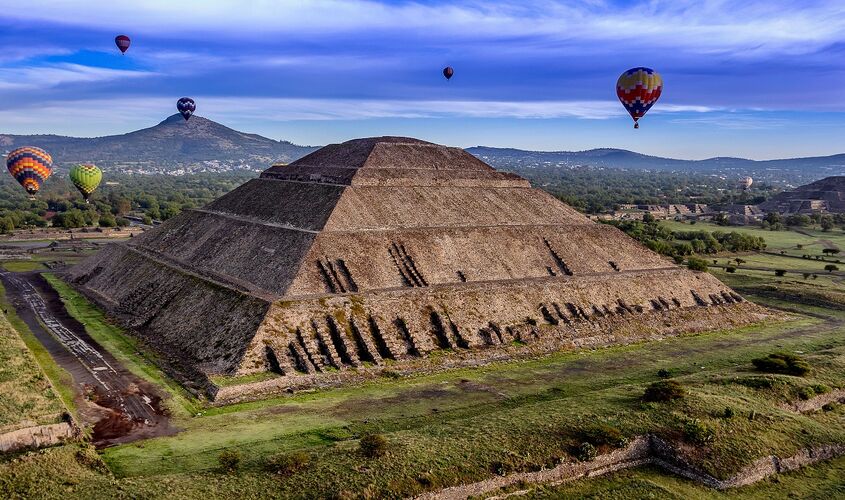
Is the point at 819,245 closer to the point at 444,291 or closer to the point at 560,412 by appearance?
the point at 444,291

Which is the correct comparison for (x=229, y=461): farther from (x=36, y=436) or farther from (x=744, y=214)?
→ (x=744, y=214)

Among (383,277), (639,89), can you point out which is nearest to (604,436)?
(383,277)

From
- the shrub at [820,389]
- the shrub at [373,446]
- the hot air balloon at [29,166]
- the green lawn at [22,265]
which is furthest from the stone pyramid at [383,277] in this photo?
the hot air balloon at [29,166]

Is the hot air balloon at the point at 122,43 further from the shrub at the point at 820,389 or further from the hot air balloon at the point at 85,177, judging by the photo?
the shrub at the point at 820,389

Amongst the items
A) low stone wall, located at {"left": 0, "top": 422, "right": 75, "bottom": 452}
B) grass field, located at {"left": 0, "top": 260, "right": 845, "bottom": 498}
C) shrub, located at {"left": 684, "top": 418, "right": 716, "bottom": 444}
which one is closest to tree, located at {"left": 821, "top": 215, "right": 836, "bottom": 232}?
grass field, located at {"left": 0, "top": 260, "right": 845, "bottom": 498}

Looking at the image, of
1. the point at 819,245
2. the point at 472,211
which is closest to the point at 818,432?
the point at 472,211

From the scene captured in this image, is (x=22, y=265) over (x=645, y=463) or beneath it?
over
